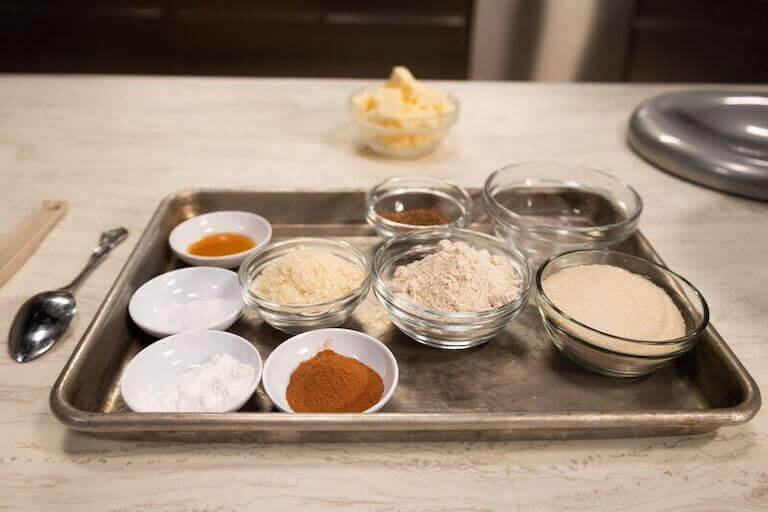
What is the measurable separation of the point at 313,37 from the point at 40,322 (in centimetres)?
279

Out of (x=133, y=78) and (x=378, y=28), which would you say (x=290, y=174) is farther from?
(x=378, y=28)

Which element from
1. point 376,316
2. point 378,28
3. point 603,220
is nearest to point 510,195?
point 603,220

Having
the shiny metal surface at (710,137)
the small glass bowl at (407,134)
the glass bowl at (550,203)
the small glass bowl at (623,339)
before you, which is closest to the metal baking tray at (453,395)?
the small glass bowl at (623,339)

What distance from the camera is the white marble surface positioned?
0.84m

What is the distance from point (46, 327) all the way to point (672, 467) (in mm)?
1037

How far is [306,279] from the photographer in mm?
1126

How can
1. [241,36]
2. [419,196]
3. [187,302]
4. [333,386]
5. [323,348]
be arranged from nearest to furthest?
[333,386] → [323,348] → [187,302] → [419,196] → [241,36]

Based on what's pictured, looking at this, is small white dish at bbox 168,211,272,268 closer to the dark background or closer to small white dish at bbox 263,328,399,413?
small white dish at bbox 263,328,399,413

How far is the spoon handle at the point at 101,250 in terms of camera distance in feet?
4.01

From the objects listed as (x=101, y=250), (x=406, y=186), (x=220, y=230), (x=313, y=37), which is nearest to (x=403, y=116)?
(x=406, y=186)

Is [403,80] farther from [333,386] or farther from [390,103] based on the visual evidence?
[333,386]

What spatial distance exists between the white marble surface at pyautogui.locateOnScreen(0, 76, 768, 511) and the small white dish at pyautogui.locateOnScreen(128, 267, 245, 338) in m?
0.12

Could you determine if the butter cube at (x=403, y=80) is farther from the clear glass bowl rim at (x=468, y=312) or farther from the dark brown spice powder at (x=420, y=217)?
the clear glass bowl rim at (x=468, y=312)

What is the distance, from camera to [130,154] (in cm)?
176
